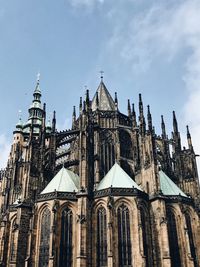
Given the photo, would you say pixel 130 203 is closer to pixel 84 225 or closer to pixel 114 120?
pixel 84 225

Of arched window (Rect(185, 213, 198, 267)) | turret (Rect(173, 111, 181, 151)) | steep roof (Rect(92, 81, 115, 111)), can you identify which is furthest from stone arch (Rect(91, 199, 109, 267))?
steep roof (Rect(92, 81, 115, 111))

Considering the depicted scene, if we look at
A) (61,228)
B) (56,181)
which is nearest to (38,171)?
(56,181)

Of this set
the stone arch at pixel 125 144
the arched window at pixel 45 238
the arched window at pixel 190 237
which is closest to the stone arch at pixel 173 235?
the arched window at pixel 190 237

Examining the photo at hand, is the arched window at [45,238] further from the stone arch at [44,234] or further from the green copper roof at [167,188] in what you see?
the green copper roof at [167,188]

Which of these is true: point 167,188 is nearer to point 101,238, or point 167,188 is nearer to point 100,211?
point 100,211

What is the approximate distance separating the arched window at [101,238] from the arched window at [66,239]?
237cm

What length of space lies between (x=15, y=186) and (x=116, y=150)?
12390 mm

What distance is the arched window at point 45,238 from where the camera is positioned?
1115 inches

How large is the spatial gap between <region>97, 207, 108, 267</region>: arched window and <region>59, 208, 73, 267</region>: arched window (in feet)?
7.76

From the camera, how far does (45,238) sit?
2911 centimetres

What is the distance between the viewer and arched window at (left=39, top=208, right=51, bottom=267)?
28311 mm

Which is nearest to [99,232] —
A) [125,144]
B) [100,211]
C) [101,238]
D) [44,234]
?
[101,238]

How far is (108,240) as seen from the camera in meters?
27.5

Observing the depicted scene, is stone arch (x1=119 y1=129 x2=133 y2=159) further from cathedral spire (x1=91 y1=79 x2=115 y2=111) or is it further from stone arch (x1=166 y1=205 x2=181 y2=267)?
stone arch (x1=166 y1=205 x2=181 y2=267)
